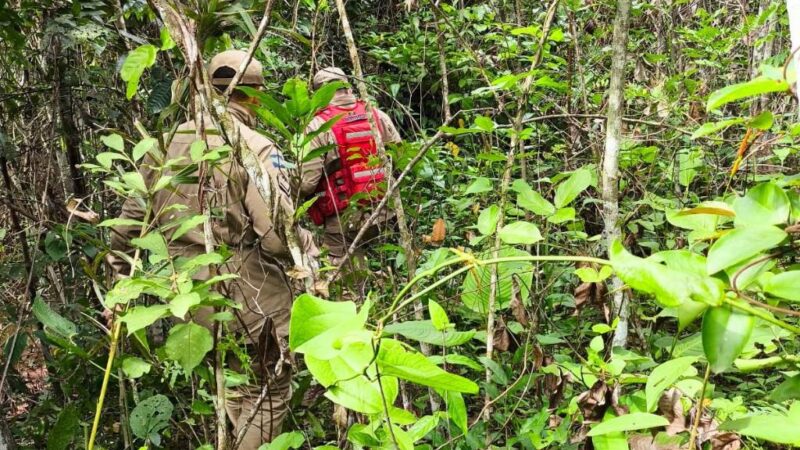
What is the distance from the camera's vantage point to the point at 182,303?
1.04 metres

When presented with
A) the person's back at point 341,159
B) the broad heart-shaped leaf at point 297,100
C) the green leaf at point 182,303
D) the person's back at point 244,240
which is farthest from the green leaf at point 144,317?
the person's back at point 341,159

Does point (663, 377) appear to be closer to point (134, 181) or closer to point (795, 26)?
point (795, 26)

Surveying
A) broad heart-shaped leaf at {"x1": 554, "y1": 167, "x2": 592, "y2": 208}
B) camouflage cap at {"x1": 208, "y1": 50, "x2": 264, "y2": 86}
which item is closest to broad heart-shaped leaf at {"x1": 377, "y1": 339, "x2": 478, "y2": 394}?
broad heart-shaped leaf at {"x1": 554, "y1": 167, "x2": 592, "y2": 208}

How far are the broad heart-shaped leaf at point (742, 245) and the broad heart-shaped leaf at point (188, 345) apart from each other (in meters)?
0.94

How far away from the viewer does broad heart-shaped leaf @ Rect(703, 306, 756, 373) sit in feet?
1.73

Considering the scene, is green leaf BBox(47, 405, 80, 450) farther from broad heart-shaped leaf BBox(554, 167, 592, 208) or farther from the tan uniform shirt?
broad heart-shaped leaf BBox(554, 167, 592, 208)

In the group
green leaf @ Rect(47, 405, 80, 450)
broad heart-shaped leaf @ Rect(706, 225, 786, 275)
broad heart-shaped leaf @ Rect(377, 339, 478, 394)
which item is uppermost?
broad heart-shaped leaf @ Rect(706, 225, 786, 275)

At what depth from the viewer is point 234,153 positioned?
3.99 ft

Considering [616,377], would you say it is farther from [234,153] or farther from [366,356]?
[234,153]

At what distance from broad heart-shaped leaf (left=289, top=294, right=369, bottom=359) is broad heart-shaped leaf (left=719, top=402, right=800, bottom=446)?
0.41 meters

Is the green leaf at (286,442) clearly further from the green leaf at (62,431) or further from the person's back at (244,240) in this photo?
the person's back at (244,240)

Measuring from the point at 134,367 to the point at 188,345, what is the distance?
182 mm

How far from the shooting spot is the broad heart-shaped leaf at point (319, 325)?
0.59 meters

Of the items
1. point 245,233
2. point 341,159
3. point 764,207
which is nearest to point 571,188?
point 764,207
